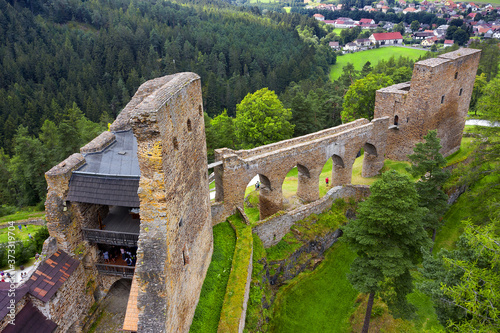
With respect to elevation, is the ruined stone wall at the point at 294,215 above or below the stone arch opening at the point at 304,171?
below

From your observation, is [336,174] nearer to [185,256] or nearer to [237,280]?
[237,280]

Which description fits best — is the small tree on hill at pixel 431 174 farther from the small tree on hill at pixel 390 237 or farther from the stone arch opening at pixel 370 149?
the stone arch opening at pixel 370 149

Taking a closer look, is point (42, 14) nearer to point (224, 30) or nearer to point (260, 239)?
point (224, 30)

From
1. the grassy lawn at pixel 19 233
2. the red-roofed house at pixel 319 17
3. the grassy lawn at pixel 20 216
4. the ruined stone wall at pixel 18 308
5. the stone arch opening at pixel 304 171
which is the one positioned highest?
the red-roofed house at pixel 319 17

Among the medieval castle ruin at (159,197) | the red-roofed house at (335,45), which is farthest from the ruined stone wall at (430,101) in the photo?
the red-roofed house at (335,45)

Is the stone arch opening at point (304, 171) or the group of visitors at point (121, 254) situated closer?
the group of visitors at point (121, 254)

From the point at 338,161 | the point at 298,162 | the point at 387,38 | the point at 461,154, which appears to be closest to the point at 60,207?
the point at 298,162

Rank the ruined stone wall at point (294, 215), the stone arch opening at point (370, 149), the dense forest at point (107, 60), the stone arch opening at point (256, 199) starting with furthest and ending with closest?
1. the dense forest at point (107, 60)
2. the stone arch opening at point (370, 149)
3. the stone arch opening at point (256, 199)
4. the ruined stone wall at point (294, 215)

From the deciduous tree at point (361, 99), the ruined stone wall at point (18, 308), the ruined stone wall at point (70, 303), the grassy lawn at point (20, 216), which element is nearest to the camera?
the ruined stone wall at point (18, 308)
